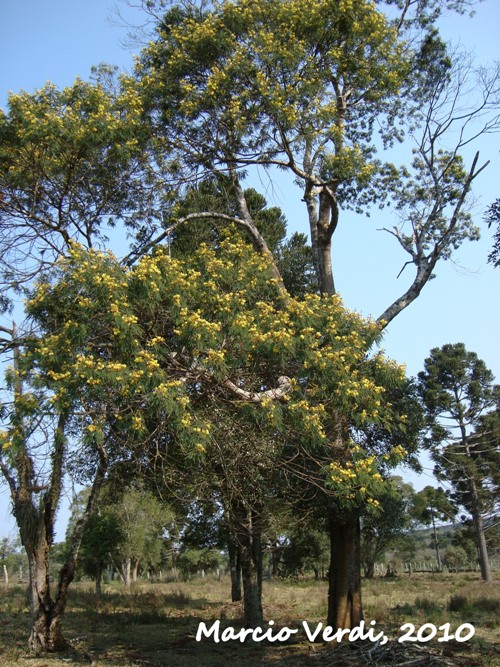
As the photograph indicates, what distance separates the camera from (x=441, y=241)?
563 inches

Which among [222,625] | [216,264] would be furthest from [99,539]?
[216,264]

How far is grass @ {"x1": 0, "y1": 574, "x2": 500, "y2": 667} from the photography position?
10.9 metres

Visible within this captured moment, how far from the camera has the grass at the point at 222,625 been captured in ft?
35.7

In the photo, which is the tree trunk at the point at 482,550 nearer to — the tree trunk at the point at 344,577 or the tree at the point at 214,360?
the tree trunk at the point at 344,577

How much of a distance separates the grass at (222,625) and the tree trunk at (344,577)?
2.20 feet

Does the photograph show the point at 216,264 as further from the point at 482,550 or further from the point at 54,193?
the point at 482,550

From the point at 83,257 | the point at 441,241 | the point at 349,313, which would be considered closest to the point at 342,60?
the point at 441,241

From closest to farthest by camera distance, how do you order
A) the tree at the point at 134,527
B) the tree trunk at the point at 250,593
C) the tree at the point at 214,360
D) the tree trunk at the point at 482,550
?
1. the tree at the point at 214,360
2. the tree trunk at the point at 250,593
3. the tree trunk at the point at 482,550
4. the tree at the point at 134,527

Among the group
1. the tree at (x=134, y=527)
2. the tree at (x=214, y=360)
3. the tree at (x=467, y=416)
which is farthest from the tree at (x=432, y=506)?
the tree at (x=214, y=360)

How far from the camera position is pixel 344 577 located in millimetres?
12945

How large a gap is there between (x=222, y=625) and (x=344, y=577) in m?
6.58

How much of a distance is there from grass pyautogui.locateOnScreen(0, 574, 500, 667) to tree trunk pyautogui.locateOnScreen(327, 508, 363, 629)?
2.20 ft

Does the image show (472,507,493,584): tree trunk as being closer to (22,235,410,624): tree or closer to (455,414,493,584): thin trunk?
(455,414,493,584): thin trunk

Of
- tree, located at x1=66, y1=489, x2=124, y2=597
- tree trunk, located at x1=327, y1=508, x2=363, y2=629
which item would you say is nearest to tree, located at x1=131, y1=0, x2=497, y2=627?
tree trunk, located at x1=327, y1=508, x2=363, y2=629
